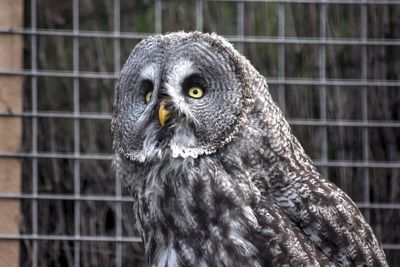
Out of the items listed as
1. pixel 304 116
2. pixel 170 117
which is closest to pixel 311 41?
pixel 304 116

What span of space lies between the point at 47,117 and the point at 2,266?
60 centimetres

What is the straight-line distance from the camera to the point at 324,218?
250 centimetres

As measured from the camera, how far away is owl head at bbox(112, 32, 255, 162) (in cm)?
Result: 253

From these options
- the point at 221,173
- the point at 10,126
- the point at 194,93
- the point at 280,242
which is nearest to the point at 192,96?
the point at 194,93

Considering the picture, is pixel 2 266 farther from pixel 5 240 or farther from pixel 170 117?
pixel 170 117

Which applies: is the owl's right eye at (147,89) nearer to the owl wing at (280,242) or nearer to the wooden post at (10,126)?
the owl wing at (280,242)

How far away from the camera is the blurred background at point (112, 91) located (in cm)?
→ 348

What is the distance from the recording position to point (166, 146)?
2.56 meters

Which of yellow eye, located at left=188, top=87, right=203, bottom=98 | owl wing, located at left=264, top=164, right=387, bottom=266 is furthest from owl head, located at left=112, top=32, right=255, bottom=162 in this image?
owl wing, located at left=264, top=164, right=387, bottom=266

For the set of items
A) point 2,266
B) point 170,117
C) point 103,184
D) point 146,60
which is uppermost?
point 146,60

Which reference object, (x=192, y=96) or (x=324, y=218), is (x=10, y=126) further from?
(x=324, y=218)

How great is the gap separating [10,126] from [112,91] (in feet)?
1.51

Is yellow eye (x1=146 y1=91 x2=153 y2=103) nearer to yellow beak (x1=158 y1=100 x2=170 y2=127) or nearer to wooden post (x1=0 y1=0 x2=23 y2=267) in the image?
yellow beak (x1=158 y1=100 x2=170 y2=127)

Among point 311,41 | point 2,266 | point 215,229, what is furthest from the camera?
point 311,41
